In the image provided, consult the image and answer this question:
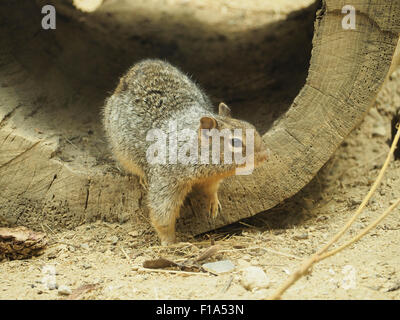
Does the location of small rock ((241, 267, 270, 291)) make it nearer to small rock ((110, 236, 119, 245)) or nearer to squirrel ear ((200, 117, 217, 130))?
squirrel ear ((200, 117, 217, 130))

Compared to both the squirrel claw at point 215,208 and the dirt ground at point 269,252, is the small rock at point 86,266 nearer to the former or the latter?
the dirt ground at point 269,252

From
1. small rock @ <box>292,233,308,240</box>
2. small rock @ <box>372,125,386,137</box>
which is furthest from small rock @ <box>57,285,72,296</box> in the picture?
small rock @ <box>372,125,386,137</box>

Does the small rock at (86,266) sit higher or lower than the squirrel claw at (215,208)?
lower

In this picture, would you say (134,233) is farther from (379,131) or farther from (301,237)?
(379,131)

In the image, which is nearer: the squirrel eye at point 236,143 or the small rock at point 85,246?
the squirrel eye at point 236,143

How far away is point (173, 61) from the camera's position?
18.9ft

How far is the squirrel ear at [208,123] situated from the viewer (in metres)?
3.30

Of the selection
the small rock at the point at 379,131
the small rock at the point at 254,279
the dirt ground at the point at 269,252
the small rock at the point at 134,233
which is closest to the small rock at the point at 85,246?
the dirt ground at the point at 269,252

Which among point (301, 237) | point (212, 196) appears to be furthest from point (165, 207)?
→ point (301, 237)

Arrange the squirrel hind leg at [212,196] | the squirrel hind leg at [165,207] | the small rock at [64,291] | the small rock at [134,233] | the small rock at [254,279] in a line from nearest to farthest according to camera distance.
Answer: the small rock at [254,279] < the small rock at [64,291] < the squirrel hind leg at [165,207] < the squirrel hind leg at [212,196] < the small rock at [134,233]

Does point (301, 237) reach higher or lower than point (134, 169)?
lower

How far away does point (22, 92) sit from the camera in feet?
14.7

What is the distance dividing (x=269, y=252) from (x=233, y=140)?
0.93 m

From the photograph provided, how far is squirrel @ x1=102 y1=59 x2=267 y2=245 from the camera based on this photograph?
11.2 ft
